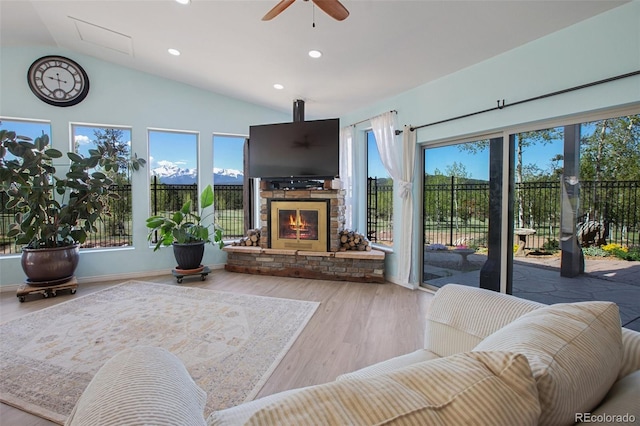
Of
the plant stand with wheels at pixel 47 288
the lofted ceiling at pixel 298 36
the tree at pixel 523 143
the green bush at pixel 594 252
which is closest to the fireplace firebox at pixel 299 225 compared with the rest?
the lofted ceiling at pixel 298 36

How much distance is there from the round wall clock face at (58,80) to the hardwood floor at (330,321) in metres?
2.66

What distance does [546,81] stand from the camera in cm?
270

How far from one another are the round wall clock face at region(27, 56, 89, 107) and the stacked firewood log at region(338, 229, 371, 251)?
4.34 metres

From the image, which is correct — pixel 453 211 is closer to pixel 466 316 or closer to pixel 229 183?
pixel 466 316

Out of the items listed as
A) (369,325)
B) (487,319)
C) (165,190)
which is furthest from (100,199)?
(487,319)

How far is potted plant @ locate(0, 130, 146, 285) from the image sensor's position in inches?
143

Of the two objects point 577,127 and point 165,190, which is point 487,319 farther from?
point 165,190

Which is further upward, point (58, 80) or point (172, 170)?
point (58, 80)

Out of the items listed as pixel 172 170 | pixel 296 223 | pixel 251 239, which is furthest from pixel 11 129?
pixel 296 223

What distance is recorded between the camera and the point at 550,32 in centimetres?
262

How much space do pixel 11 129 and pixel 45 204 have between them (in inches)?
59.2

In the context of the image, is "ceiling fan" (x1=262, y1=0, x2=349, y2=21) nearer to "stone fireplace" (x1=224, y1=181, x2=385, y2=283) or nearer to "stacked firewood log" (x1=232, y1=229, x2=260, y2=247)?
"stone fireplace" (x1=224, y1=181, x2=385, y2=283)

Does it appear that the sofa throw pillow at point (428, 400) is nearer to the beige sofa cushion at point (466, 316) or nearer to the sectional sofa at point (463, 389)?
the sectional sofa at point (463, 389)

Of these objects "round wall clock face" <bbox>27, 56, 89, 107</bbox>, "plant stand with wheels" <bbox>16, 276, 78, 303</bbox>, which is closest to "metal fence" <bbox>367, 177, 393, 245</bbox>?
"plant stand with wheels" <bbox>16, 276, 78, 303</bbox>
